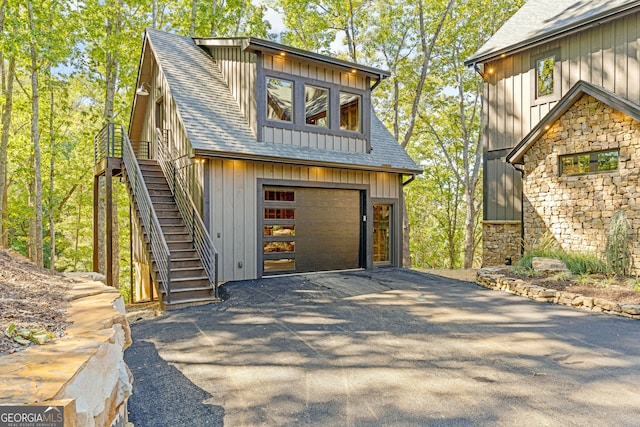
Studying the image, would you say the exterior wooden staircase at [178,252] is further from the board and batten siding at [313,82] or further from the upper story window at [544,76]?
the upper story window at [544,76]

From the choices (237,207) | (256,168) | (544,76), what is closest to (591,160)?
(544,76)

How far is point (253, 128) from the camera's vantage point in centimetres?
878

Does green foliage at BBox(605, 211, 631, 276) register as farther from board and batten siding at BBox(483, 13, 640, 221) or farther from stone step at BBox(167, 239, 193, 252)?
stone step at BBox(167, 239, 193, 252)

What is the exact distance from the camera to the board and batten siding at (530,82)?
8773mm

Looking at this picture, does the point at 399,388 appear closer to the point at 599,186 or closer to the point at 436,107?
the point at 599,186

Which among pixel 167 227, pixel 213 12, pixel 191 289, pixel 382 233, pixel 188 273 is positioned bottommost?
pixel 191 289

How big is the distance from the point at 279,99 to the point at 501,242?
7290mm

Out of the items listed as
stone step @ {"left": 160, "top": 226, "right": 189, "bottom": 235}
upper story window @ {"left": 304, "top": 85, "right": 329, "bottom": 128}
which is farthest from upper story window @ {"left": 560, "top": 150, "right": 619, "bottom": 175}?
stone step @ {"left": 160, "top": 226, "right": 189, "bottom": 235}

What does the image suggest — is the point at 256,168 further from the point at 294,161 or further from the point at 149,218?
the point at 149,218

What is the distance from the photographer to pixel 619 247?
724 centimetres

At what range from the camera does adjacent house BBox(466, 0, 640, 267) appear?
7941mm

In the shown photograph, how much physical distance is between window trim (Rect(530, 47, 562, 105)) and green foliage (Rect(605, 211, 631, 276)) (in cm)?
413

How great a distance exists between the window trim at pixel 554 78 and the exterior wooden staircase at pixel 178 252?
953 cm

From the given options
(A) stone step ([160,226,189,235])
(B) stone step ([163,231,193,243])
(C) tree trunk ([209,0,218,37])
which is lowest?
(B) stone step ([163,231,193,243])
